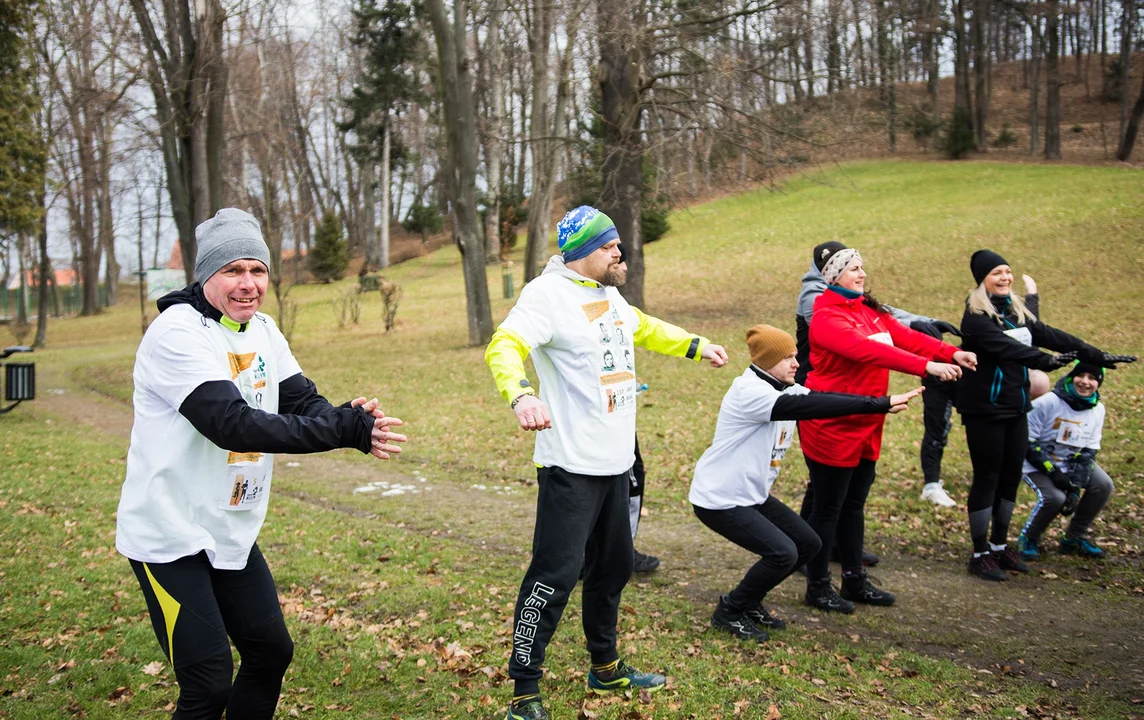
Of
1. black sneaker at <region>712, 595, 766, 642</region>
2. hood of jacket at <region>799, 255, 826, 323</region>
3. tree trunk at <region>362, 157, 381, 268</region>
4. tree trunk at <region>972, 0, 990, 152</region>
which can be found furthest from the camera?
tree trunk at <region>362, 157, 381, 268</region>

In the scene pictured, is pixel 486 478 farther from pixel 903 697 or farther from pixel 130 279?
pixel 130 279

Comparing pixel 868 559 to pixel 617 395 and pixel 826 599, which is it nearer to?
pixel 826 599

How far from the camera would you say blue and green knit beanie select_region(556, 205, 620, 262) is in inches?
170

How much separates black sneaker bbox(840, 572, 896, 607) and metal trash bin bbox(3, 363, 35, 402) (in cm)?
1512

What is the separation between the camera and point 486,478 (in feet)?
35.4

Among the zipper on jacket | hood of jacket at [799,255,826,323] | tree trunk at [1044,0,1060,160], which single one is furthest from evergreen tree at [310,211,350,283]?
the zipper on jacket

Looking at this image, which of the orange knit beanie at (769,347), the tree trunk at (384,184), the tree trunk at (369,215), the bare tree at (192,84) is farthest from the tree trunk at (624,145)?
the tree trunk at (369,215)

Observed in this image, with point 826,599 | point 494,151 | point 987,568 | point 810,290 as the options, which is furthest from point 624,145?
point 494,151

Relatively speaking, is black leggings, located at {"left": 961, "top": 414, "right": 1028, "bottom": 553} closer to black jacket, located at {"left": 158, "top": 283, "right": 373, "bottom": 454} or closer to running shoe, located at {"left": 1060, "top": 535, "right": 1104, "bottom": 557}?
running shoe, located at {"left": 1060, "top": 535, "right": 1104, "bottom": 557}

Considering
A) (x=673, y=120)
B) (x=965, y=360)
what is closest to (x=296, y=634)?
(x=965, y=360)

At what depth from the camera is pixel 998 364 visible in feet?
21.1

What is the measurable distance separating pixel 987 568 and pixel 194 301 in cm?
574

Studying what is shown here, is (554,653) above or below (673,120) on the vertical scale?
below

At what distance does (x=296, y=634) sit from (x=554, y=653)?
160 cm
